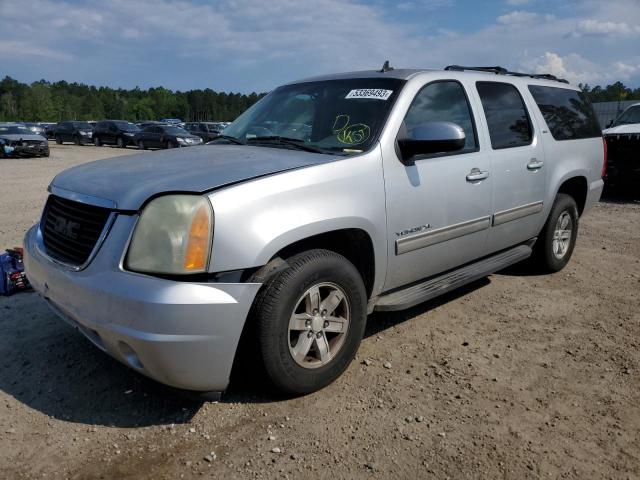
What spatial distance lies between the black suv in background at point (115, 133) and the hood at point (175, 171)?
27839mm

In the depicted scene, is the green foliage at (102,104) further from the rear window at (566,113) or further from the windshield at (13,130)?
the rear window at (566,113)

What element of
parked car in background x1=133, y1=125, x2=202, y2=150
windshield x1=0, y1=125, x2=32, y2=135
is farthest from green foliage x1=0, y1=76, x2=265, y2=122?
windshield x1=0, y1=125, x2=32, y2=135

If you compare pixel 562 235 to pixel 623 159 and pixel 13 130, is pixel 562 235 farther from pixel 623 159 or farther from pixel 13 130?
pixel 13 130

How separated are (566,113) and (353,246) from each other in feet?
10.4

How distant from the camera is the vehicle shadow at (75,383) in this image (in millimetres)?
2811

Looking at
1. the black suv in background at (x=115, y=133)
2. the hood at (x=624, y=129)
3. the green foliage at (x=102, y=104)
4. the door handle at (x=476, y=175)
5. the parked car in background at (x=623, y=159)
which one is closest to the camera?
the door handle at (x=476, y=175)

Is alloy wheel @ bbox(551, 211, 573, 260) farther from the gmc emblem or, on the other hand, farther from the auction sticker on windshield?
the gmc emblem

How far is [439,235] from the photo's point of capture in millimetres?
3574

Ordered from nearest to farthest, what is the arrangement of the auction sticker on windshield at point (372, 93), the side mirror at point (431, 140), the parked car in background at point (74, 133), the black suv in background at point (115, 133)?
the side mirror at point (431, 140) → the auction sticker on windshield at point (372, 93) → the black suv in background at point (115, 133) → the parked car in background at point (74, 133)

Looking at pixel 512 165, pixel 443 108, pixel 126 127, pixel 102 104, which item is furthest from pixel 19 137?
pixel 102 104

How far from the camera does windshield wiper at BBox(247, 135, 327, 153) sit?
3324 millimetres

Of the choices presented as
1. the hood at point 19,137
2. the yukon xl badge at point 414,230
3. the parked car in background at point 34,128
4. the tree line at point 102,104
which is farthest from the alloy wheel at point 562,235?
the tree line at point 102,104

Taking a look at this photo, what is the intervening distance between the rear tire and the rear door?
0.95 ft

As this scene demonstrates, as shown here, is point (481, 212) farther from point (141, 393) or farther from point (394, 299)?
point (141, 393)
